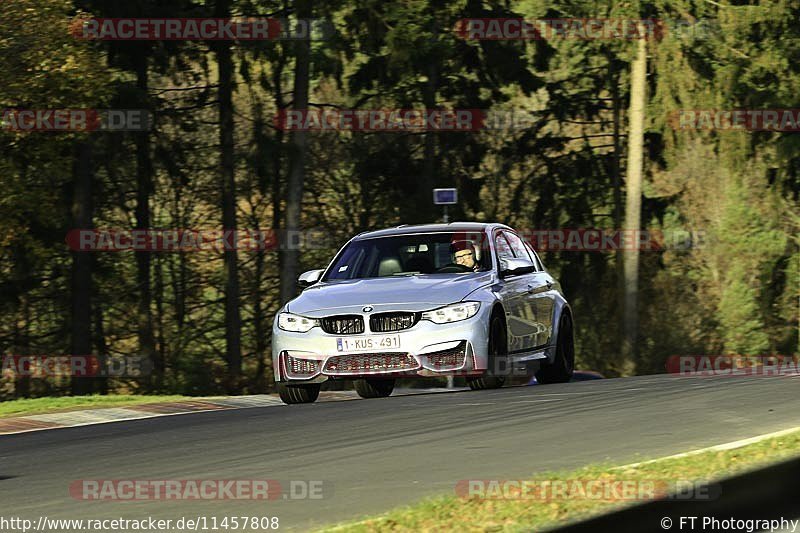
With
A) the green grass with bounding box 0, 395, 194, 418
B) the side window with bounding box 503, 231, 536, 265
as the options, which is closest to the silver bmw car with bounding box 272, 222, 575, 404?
the side window with bounding box 503, 231, 536, 265

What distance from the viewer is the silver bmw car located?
42.9ft

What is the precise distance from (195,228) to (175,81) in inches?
211

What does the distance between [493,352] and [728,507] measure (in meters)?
7.07

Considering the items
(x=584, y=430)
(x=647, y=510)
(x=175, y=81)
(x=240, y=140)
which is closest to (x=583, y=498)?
(x=647, y=510)

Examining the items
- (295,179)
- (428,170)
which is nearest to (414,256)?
(295,179)

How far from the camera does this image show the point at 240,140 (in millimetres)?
39500

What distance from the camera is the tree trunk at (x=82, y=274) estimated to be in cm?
3186

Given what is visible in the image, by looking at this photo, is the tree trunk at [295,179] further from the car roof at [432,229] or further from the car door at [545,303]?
the car roof at [432,229]

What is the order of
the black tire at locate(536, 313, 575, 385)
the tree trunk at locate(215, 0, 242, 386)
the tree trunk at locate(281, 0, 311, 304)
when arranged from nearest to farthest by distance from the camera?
the black tire at locate(536, 313, 575, 385)
the tree trunk at locate(281, 0, 311, 304)
the tree trunk at locate(215, 0, 242, 386)

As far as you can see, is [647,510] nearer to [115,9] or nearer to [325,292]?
[325,292]

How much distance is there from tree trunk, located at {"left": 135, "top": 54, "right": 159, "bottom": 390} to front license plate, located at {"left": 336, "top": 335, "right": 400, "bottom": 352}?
2191cm

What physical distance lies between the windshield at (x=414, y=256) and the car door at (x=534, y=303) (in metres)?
0.73

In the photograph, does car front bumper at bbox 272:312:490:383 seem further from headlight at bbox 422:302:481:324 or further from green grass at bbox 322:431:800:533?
green grass at bbox 322:431:800:533

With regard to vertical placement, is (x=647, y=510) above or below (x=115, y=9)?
below
